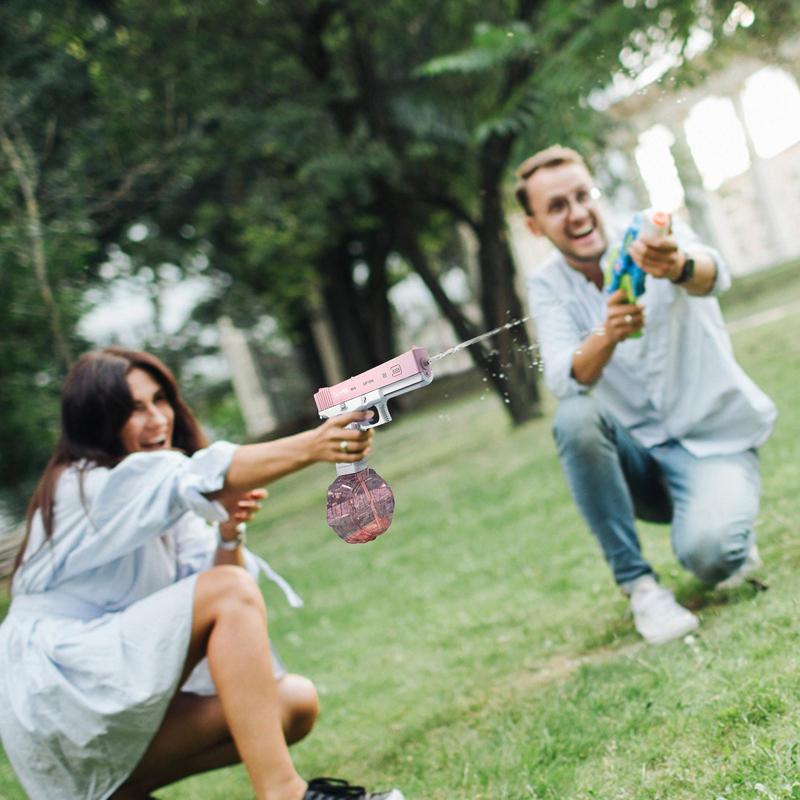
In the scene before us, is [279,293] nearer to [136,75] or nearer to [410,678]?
[136,75]

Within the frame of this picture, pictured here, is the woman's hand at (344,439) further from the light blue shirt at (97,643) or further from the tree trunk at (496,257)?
the tree trunk at (496,257)

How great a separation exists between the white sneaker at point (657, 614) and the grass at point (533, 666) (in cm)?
5

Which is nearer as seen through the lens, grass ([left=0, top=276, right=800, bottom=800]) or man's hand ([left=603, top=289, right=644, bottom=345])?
grass ([left=0, top=276, right=800, bottom=800])

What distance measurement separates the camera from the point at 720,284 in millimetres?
2766

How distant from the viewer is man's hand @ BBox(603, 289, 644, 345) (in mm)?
2584

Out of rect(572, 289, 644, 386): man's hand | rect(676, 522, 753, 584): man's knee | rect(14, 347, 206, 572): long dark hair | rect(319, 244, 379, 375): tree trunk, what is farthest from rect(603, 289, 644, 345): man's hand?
rect(319, 244, 379, 375): tree trunk

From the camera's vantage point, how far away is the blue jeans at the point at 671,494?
9.38 feet

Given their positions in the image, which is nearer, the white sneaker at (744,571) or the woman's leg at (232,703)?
the woman's leg at (232,703)

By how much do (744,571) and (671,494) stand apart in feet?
1.10

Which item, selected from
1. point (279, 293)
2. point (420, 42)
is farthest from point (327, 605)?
point (279, 293)

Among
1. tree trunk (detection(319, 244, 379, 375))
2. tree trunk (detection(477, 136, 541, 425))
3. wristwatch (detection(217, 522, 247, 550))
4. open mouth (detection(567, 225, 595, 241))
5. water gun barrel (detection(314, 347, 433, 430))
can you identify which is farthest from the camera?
tree trunk (detection(319, 244, 379, 375))

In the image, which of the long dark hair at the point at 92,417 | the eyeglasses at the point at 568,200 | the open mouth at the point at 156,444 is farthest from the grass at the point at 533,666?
the long dark hair at the point at 92,417

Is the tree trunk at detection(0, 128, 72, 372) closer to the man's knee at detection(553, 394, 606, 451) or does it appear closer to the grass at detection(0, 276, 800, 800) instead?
the grass at detection(0, 276, 800, 800)

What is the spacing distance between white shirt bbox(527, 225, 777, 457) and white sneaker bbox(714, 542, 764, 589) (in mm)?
367
